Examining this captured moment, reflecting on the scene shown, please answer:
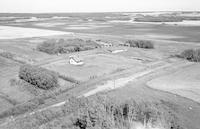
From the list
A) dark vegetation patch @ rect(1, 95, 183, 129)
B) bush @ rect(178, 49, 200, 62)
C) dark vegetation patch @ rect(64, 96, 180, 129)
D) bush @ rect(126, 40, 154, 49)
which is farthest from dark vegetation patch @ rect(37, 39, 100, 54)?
dark vegetation patch @ rect(64, 96, 180, 129)

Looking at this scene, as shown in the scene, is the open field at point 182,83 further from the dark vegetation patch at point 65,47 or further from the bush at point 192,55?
the dark vegetation patch at point 65,47

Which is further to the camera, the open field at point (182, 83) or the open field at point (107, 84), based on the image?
the open field at point (182, 83)

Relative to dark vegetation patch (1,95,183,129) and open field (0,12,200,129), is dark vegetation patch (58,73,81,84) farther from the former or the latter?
dark vegetation patch (1,95,183,129)

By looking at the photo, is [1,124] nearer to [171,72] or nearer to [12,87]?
[12,87]

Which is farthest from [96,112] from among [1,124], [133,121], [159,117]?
[1,124]

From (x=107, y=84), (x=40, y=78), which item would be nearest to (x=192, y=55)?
(x=107, y=84)

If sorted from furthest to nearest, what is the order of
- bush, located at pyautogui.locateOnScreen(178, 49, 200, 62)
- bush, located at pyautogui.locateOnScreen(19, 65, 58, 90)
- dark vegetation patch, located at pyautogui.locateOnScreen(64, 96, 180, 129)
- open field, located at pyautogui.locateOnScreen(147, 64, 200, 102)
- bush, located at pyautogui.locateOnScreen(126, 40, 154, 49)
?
bush, located at pyautogui.locateOnScreen(126, 40, 154, 49) < bush, located at pyautogui.locateOnScreen(178, 49, 200, 62) < bush, located at pyautogui.locateOnScreen(19, 65, 58, 90) < open field, located at pyautogui.locateOnScreen(147, 64, 200, 102) < dark vegetation patch, located at pyautogui.locateOnScreen(64, 96, 180, 129)

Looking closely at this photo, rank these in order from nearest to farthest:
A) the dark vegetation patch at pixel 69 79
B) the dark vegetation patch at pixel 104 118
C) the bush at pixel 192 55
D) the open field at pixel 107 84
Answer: the dark vegetation patch at pixel 104 118 → the open field at pixel 107 84 → the dark vegetation patch at pixel 69 79 → the bush at pixel 192 55

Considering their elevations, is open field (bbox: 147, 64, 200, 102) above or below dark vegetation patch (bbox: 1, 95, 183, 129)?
below

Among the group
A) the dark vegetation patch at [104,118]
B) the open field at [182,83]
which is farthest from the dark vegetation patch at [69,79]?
the dark vegetation patch at [104,118]

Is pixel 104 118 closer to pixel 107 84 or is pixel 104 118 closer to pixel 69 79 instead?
pixel 107 84

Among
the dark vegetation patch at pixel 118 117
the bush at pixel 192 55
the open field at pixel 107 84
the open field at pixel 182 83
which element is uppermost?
the dark vegetation patch at pixel 118 117
